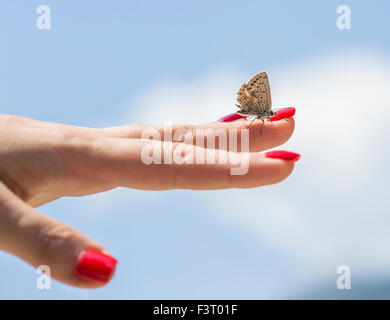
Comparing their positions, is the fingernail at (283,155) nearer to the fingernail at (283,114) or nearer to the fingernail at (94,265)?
the fingernail at (94,265)

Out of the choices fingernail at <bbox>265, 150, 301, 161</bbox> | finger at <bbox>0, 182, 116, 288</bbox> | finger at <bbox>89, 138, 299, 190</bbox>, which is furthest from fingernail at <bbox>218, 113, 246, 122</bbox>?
finger at <bbox>0, 182, 116, 288</bbox>

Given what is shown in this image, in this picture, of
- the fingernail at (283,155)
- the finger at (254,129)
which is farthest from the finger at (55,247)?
the finger at (254,129)

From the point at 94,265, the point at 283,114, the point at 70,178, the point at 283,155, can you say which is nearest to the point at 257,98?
the point at 283,114

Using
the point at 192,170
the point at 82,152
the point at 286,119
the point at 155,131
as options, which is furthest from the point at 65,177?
the point at 286,119

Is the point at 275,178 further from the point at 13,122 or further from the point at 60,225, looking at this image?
the point at 13,122

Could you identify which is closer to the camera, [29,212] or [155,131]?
[29,212]

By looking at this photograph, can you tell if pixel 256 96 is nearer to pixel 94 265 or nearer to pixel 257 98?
pixel 257 98
